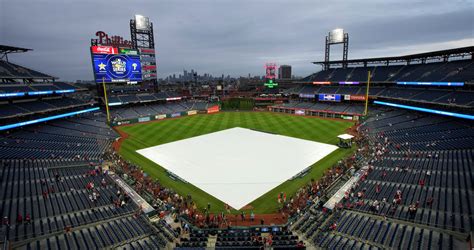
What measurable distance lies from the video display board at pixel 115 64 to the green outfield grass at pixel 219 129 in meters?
13.9

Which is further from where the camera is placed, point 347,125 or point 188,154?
point 347,125

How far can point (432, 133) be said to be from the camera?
31266 millimetres

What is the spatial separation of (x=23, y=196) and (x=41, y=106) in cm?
2923

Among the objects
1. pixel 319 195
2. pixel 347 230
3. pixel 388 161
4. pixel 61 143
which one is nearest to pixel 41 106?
pixel 61 143

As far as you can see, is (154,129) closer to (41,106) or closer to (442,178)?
(41,106)

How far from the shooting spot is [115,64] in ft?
177

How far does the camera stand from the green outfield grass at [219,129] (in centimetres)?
2175

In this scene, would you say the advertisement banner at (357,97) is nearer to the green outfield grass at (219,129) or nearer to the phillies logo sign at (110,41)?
the green outfield grass at (219,129)

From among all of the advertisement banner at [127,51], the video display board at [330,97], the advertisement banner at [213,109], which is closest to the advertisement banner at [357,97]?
the video display board at [330,97]

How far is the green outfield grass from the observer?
21750 mm

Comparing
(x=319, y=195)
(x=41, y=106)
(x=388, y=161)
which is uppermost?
(x=41, y=106)

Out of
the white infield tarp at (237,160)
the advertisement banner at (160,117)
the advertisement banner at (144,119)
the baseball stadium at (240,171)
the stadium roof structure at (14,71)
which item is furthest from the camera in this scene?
the advertisement banner at (160,117)

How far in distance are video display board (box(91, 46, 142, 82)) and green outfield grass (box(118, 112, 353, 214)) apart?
1385 cm

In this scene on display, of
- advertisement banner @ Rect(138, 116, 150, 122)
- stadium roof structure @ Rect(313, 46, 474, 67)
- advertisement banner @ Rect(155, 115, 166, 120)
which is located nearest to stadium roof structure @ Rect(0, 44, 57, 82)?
advertisement banner @ Rect(138, 116, 150, 122)
